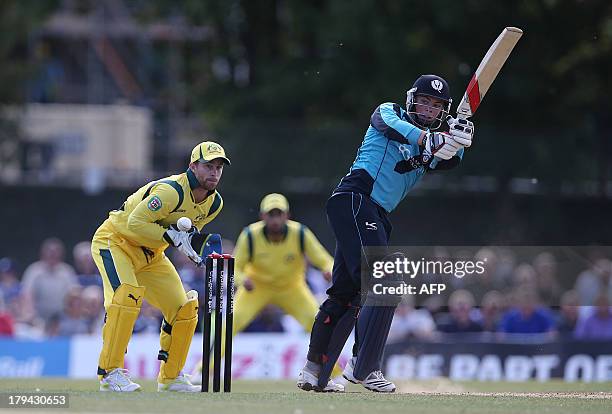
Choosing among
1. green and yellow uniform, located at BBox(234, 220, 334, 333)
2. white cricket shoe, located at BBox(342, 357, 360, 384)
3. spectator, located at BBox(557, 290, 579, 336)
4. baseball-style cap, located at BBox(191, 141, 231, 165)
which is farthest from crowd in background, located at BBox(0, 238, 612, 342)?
baseball-style cap, located at BBox(191, 141, 231, 165)

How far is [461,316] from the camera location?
59.3 ft

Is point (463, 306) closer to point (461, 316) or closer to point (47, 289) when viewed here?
point (461, 316)

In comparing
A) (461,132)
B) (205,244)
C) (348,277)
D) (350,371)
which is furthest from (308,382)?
(461,132)

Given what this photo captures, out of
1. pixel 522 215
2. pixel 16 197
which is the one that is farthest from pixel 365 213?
pixel 16 197

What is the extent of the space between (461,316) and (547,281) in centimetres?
142

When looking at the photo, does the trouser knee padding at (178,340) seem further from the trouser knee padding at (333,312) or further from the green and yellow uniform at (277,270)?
the green and yellow uniform at (277,270)

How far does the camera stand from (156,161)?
25.7 metres

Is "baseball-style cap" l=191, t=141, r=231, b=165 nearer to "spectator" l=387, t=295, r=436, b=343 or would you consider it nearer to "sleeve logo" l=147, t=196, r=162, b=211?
"sleeve logo" l=147, t=196, r=162, b=211

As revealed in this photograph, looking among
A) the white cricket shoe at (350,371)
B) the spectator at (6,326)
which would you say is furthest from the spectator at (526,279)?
the white cricket shoe at (350,371)

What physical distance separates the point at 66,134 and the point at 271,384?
15468 millimetres

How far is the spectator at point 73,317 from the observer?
1777 centimetres

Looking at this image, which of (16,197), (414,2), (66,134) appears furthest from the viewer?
(66,134)

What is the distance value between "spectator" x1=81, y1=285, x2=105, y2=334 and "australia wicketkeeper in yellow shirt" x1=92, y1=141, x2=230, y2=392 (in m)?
6.83

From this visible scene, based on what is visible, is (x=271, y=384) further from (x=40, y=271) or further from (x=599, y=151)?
(x=599, y=151)
